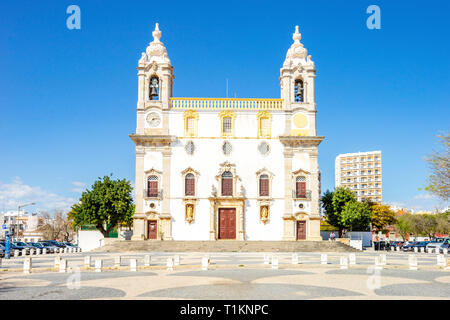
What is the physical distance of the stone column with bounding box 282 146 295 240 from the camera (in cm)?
4241

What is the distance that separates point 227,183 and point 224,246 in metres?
6.30

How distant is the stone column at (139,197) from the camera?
138ft

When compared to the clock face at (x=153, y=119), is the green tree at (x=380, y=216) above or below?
below

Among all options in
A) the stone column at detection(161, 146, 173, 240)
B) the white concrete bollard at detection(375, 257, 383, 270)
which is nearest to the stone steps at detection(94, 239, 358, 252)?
the stone column at detection(161, 146, 173, 240)

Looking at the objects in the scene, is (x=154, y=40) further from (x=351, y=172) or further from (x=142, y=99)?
(x=351, y=172)

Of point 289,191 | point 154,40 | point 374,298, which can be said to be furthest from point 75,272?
point 154,40

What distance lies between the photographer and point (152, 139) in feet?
142

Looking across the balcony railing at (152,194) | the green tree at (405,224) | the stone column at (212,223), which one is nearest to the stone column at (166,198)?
the balcony railing at (152,194)

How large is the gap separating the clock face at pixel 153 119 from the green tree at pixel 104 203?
22.7 ft

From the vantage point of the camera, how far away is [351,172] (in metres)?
128

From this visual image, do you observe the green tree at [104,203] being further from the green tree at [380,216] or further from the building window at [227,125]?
the green tree at [380,216]

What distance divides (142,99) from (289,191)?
52.2ft

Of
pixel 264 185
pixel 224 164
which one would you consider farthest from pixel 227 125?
pixel 264 185

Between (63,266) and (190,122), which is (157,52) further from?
(63,266)
